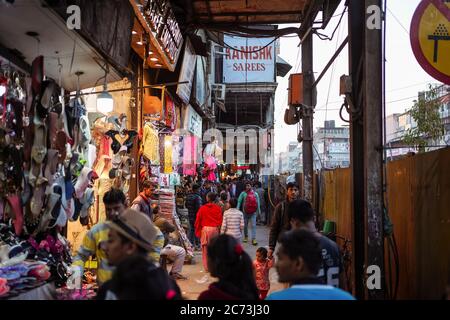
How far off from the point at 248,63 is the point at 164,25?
17.8 m

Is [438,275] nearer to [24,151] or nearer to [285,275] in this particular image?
[285,275]

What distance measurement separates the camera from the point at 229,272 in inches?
121

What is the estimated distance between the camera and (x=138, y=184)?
10812 millimetres

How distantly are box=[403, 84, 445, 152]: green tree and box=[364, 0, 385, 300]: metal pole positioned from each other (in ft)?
49.0

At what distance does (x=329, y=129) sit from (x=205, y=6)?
40906 mm

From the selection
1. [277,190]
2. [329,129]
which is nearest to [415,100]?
[277,190]

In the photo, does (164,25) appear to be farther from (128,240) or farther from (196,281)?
(128,240)

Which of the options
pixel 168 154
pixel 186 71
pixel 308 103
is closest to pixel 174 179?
pixel 168 154

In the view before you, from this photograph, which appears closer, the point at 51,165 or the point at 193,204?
the point at 51,165

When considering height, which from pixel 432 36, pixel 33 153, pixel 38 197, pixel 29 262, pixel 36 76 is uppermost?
pixel 432 36

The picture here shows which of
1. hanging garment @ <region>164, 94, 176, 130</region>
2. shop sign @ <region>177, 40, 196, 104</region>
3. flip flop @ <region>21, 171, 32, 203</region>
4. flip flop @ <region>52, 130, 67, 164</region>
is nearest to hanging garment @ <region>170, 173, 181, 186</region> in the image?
hanging garment @ <region>164, 94, 176, 130</region>

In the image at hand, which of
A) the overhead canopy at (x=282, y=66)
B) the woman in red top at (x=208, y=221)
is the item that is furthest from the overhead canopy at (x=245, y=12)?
the overhead canopy at (x=282, y=66)

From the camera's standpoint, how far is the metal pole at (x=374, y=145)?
20.6 ft

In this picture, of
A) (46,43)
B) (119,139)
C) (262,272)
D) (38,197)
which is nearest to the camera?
(38,197)
